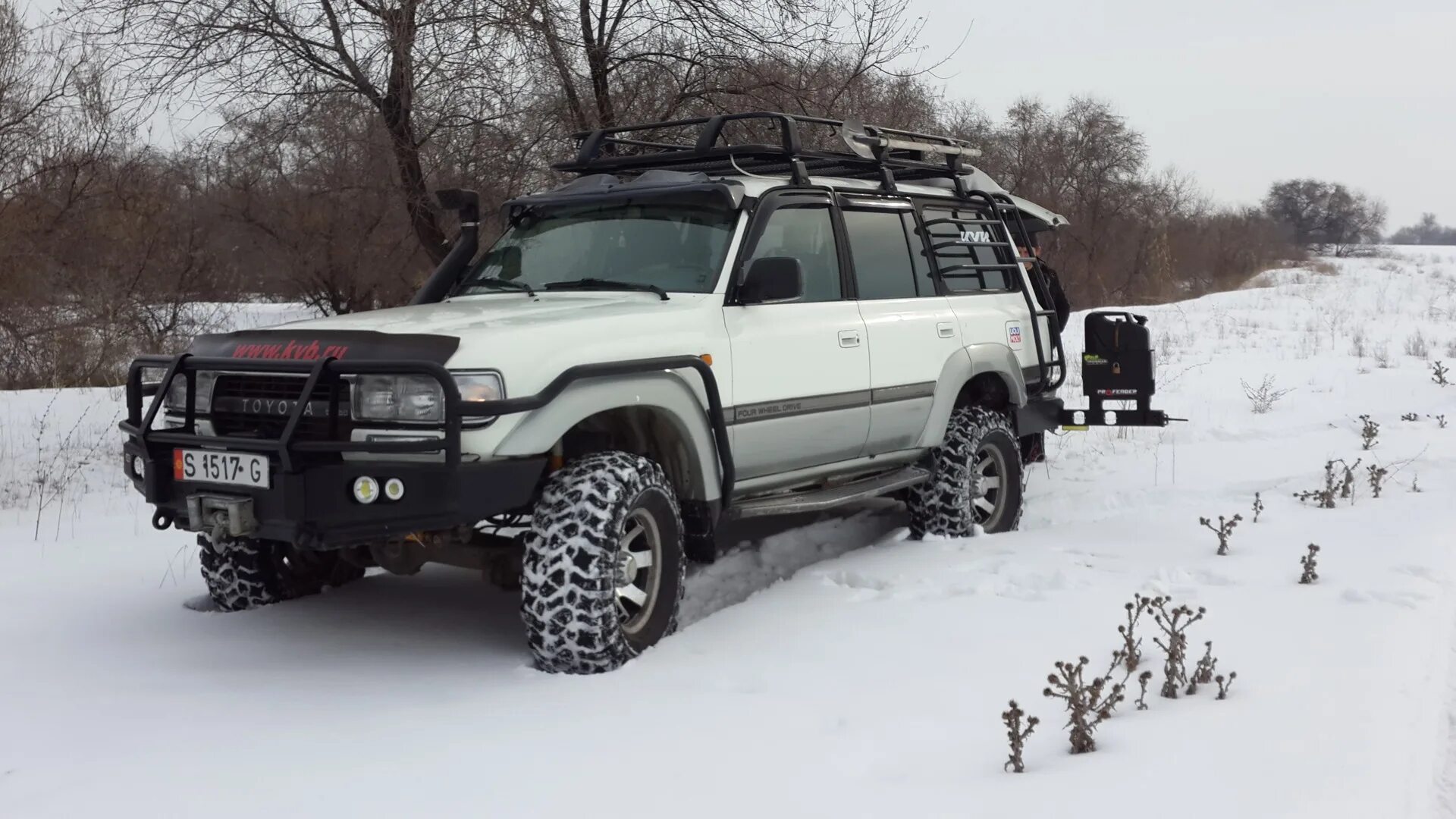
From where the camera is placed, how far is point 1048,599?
5.10 meters

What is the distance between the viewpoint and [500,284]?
5.69 meters

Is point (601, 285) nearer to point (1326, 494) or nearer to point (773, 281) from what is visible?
point (773, 281)

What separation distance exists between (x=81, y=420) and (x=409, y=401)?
7.20m

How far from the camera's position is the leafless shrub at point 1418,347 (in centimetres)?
1504

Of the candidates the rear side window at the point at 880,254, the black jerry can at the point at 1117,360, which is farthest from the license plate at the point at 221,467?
the black jerry can at the point at 1117,360

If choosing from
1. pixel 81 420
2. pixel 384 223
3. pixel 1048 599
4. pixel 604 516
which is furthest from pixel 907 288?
pixel 384 223

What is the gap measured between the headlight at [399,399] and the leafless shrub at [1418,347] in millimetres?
14136

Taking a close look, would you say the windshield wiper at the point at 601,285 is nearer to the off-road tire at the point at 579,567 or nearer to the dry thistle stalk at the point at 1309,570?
the off-road tire at the point at 579,567

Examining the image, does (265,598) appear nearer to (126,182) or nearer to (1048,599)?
(1048,599)

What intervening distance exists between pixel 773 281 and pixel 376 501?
1.82 m

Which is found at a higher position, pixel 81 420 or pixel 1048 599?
A: pixel 81 420

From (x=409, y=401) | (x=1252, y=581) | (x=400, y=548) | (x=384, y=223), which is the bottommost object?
(x=1252, y=581)

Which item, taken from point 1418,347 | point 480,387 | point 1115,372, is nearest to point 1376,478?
point 1115,372

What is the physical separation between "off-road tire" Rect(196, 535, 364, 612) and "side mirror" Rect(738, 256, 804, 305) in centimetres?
206
